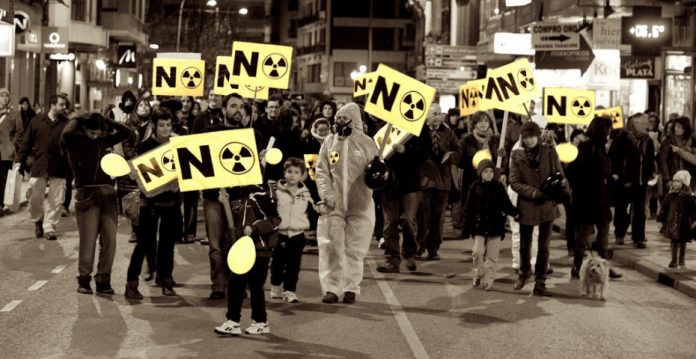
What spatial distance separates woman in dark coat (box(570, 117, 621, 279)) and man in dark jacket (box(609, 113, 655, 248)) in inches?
139

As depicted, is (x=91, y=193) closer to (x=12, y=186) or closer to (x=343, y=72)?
(x=12, y=186)

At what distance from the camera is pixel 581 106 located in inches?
699

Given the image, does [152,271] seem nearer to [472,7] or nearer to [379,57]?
[472,7]

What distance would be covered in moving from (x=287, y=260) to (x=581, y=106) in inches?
275

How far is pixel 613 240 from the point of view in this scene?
19.5m

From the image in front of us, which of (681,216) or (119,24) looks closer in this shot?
(681,216)

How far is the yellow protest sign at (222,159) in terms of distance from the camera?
10.2m

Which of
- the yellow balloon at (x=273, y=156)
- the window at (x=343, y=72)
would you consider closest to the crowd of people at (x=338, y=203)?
the yellow balloon at (x=273, y=156)

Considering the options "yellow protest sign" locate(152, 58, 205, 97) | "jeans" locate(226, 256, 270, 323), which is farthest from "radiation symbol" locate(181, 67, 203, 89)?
"jeans" locate(226, 256, 270, 323)

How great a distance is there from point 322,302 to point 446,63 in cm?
3111

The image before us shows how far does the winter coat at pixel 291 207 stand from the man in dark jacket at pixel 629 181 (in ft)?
24.9

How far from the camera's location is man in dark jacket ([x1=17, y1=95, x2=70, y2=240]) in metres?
18.0

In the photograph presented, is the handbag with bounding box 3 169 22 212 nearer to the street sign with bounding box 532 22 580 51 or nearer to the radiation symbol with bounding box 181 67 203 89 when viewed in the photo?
the radiation symbol with bounding box 181 67 203 89

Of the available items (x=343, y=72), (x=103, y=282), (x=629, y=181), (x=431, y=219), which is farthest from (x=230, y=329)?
(x=343, y=72)
